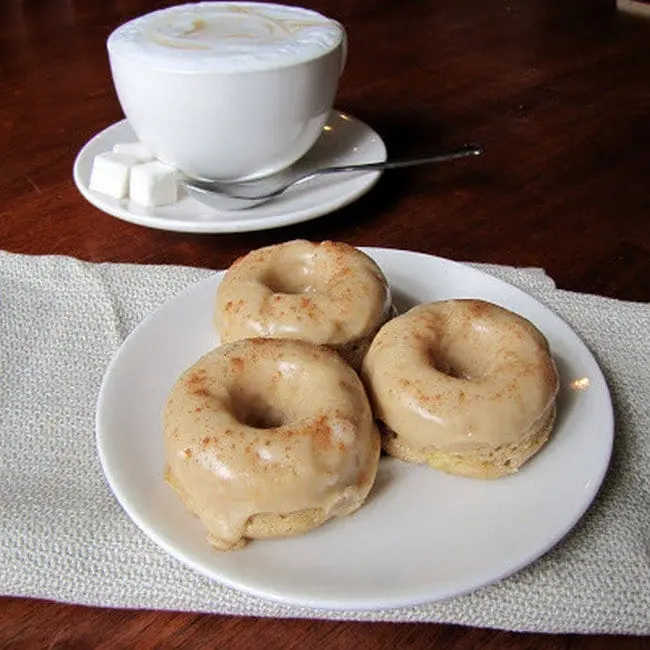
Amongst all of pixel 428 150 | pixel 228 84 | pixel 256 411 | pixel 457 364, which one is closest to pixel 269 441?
pixel 256 411

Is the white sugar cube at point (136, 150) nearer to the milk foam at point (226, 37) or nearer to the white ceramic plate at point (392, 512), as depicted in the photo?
the milk foam at point (226, 37)

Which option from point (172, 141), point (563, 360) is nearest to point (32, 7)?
point (172, 141)

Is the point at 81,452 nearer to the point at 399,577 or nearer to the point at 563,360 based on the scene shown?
the point at 399,577

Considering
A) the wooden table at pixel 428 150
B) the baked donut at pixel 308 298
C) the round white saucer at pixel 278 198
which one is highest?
the baked donut at pixel 308 298

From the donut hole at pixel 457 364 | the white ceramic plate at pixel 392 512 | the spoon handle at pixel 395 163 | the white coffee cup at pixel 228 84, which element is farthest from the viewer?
the spoon handle at pixel 395 163

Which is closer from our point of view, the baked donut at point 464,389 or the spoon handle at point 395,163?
the baked donut at point 464,389

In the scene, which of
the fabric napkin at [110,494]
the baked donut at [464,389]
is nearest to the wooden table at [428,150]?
the fabric napkin at [110,494]

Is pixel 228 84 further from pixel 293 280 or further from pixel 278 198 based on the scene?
pixel 293 280
